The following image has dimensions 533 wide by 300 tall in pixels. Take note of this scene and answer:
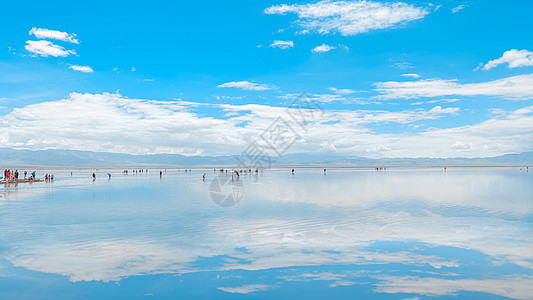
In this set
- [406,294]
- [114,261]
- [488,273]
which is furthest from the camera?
[114,261]

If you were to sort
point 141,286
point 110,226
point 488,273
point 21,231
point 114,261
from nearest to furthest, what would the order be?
point 141,286
point 488,273
point 114,261
point 21,231
point 110,226

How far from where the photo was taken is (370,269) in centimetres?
1082

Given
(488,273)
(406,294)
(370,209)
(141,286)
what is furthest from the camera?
(370,209)

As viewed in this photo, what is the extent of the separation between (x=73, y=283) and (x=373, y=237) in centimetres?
1098

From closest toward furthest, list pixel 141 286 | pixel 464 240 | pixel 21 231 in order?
pixel 141 286 → pixel 464 240 → pixel 21 231

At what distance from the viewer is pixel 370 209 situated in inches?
912

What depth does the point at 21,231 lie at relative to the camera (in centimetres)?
1616

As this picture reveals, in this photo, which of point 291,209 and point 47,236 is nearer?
point 47,236

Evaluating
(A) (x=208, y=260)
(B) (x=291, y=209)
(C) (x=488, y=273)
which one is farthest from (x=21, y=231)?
(C) (x=488, y=273)

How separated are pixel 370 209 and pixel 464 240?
347 inches

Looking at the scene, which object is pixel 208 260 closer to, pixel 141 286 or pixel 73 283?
pixel 141 286

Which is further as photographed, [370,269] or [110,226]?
[110,226]

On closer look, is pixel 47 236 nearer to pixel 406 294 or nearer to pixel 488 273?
pixel 406 294

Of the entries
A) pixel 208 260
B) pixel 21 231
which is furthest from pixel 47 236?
pixel 208 260
